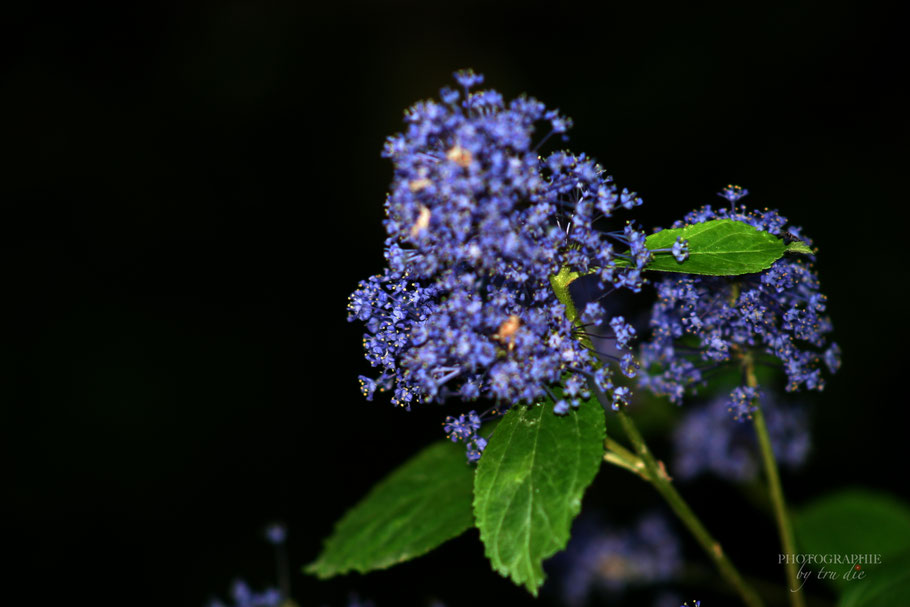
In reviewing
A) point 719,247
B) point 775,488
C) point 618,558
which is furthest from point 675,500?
point 618,558

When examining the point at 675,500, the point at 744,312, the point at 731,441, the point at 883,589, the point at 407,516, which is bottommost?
the point at 883,589

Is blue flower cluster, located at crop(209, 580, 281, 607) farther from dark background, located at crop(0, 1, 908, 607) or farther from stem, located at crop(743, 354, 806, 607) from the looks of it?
stem, located at crop(743, 354, 806, 607)

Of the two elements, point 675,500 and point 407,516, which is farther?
point 407,516

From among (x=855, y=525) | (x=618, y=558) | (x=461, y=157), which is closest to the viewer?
(x=461, y=157)

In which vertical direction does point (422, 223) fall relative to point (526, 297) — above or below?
above

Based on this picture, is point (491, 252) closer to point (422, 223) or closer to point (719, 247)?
point (422, 223)

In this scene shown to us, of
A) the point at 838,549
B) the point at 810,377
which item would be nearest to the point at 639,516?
the point at 838,549

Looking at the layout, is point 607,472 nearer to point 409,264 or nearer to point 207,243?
point 409,264

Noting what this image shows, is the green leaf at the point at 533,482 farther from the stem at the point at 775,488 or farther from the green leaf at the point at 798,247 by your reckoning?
the stem at the point at 775,488
